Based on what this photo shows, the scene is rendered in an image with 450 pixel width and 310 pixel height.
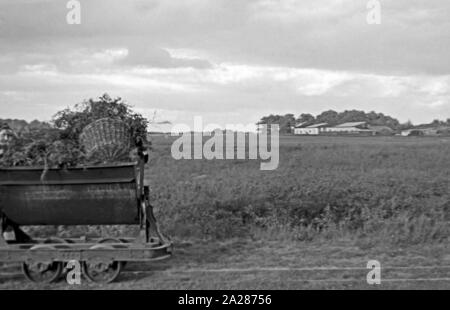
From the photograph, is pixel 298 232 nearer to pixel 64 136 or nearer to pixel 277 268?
pixel 277 268

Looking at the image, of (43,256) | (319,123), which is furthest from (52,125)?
(319,123)

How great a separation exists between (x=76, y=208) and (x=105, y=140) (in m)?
1.04

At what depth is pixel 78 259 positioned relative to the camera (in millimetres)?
7309

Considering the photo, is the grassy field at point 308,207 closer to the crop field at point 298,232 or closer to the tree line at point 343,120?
the crop field at point 298,232

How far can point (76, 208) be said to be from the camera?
7.37m

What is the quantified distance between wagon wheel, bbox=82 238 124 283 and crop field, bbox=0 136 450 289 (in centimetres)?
17

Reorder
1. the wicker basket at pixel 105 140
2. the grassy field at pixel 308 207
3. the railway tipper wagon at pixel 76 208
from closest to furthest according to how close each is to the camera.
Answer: the railway tipper wagon at pixel 76 208, the wicker basket at pixel 105 140, the grassy field at pixel 308 207

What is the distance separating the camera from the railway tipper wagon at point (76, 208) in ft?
23.8

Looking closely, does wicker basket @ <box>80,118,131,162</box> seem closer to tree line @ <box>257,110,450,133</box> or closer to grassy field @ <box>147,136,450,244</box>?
grassy field @ <box>147,136,450,244</box>

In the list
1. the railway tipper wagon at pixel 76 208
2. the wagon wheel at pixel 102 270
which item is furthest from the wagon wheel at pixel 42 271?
the wagon wheel at pixel 102 270

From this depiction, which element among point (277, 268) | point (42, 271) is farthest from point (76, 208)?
Result: point (277, 268)

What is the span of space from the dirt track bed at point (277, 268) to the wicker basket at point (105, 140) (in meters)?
1.81
